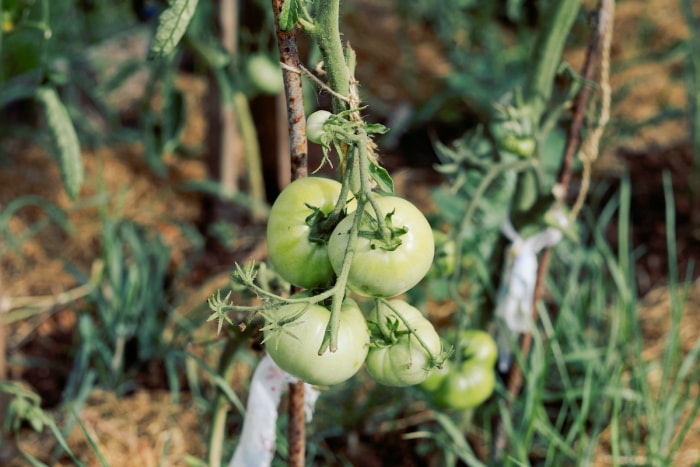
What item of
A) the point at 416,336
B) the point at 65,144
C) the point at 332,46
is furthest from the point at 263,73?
the point at 416,336

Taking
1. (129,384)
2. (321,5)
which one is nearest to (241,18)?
(129,384)

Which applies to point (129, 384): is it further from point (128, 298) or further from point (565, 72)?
point (565, 72)

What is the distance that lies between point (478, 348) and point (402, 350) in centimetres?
42

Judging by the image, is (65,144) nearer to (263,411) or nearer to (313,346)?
(263,411)

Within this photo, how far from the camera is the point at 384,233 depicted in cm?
78

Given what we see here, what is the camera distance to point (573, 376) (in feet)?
6.12

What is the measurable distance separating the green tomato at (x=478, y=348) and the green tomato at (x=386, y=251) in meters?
0.49

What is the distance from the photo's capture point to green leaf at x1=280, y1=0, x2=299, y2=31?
2.65 ft

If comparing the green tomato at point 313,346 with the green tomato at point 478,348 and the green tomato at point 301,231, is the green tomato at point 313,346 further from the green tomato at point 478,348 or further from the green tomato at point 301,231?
the green tomato at point 478,348

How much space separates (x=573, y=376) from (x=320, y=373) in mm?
1211

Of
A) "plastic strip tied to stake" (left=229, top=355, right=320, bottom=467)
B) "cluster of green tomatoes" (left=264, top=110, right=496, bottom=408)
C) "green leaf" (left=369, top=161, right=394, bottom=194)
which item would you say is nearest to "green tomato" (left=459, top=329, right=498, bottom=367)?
"plastic strip tied to stake" (left=229, top=355, right=320, bottom=467)

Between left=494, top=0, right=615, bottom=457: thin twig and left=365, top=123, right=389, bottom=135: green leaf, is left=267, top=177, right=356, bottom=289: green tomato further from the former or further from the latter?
left=494, top=0, right=615, bottom=457: thin twig

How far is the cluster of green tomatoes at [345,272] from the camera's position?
2.62 feet

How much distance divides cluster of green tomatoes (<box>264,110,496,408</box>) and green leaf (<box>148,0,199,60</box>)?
275 millimetres
